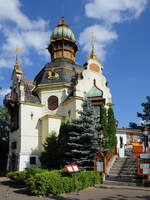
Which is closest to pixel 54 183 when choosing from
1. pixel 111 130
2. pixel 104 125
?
pixel 104 125

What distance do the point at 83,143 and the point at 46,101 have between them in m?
10.9

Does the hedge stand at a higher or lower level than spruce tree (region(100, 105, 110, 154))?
lower

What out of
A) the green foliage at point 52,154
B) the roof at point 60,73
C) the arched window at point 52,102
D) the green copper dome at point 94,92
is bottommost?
the green foliage at point 52,154

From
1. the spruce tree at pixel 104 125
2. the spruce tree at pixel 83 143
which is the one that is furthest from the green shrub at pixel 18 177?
the spruce tree at pixel 104 125

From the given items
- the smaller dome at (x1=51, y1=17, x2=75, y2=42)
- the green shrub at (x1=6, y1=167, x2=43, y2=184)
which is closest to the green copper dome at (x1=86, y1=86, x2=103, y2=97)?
the green shrub at (x1=6, y1=167, x2=43, y2=184)

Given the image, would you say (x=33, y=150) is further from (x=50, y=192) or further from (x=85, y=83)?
(x=50, y=192)

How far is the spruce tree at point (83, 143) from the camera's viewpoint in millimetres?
17719

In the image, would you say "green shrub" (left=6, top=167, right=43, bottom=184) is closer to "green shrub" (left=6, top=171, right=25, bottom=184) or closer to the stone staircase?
"green shrub" (left=6, top=171, right=25, bottom=184)

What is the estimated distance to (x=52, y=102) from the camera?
90.0 ft

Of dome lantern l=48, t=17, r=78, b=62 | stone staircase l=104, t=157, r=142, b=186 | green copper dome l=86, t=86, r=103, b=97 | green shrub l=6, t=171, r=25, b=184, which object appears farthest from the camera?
dome lantern l=48, t=17, r=78, b=62

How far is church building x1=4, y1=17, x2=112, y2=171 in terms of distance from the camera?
82.0ft

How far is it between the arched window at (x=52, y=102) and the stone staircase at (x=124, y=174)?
11682mm

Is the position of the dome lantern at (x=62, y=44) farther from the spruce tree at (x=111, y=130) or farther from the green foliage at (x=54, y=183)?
the green foliage at (x=54, y=183)

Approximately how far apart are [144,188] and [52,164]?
444 inches
